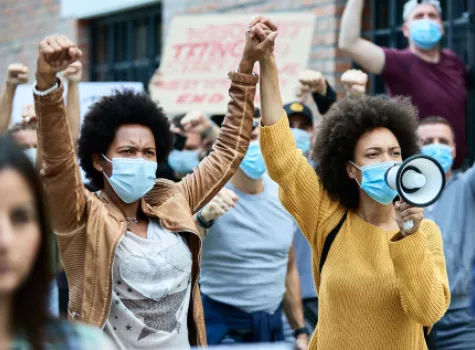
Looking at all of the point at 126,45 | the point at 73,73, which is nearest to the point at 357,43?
the point at 73,73

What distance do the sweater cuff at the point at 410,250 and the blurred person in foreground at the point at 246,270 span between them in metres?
1.56

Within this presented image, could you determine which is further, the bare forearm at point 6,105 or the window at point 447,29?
the window at point 447,29

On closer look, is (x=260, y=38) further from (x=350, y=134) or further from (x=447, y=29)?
(x=447, y=29)

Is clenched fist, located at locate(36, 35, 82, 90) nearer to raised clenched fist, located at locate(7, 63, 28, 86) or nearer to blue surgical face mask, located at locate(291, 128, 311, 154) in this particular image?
raised clenched fist, located at locate(7, 63, 28, 86)

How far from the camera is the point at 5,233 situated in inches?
65.4

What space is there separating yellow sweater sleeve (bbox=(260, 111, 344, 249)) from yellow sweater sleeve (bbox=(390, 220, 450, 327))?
0.35 m

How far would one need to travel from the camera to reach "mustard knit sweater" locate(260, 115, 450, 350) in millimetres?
3449

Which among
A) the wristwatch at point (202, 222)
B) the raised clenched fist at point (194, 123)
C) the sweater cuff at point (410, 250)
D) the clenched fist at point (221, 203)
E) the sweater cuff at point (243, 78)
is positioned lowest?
the wristwatch at point (202, 222)

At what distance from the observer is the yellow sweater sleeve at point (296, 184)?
3713 millimetres

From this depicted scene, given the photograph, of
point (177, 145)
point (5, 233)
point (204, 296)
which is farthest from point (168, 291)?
point (177, 145)

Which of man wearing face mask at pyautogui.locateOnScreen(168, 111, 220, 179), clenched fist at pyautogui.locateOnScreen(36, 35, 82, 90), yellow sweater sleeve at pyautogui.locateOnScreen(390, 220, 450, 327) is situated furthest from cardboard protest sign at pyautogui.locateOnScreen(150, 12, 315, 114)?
clenched fist at pyautogui.locateOnScreen(36, 35, 82, 90)

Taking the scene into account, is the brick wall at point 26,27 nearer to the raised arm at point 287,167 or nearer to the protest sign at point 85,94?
the protest sign at point 85,94

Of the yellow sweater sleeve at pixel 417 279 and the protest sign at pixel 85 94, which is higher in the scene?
the protest sign at pixel 85 94

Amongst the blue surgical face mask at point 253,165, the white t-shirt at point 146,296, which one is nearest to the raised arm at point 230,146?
the white t-shirt at point 146,296
